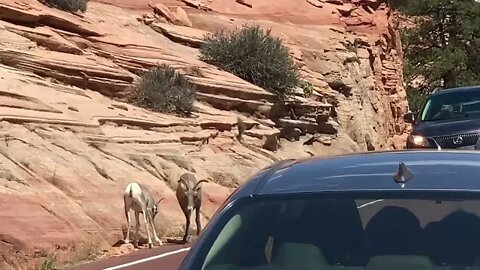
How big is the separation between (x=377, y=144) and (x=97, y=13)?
38.3ft

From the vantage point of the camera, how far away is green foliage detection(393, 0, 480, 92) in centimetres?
4899

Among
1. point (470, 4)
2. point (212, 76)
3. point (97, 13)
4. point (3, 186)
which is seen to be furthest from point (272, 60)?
point (470, 4)

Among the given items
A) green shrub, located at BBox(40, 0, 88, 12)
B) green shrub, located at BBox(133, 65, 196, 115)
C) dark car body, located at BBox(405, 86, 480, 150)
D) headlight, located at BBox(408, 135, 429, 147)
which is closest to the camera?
dark car body, located at BBox(405, 86, 480, 150)

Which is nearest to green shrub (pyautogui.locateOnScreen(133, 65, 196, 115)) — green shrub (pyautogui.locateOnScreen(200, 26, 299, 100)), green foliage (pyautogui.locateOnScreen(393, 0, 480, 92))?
green shrub (pyautogui.locateOnScreen(200, 26, 299, 100))

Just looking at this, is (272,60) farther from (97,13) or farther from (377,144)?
(377,144)

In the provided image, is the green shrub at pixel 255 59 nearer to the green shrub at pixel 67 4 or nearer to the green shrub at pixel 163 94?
the green shrub at pixel 67 4

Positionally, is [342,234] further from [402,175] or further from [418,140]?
[418,140]

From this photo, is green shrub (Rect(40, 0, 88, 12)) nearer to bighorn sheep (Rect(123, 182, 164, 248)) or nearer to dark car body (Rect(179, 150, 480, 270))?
bighorn sheep (Rect(123, 182, 164, 248))

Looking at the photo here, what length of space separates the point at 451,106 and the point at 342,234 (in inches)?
587

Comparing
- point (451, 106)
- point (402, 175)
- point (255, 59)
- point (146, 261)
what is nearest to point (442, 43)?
point (255, 59)

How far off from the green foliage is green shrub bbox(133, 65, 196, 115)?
2518 centimetres

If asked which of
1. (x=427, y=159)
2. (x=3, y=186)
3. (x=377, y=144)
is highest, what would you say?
(x=427, y=159)

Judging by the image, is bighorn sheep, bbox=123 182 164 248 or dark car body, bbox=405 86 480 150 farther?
dark car body, bbox=405 86 480 150

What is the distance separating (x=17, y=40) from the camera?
22391mm
